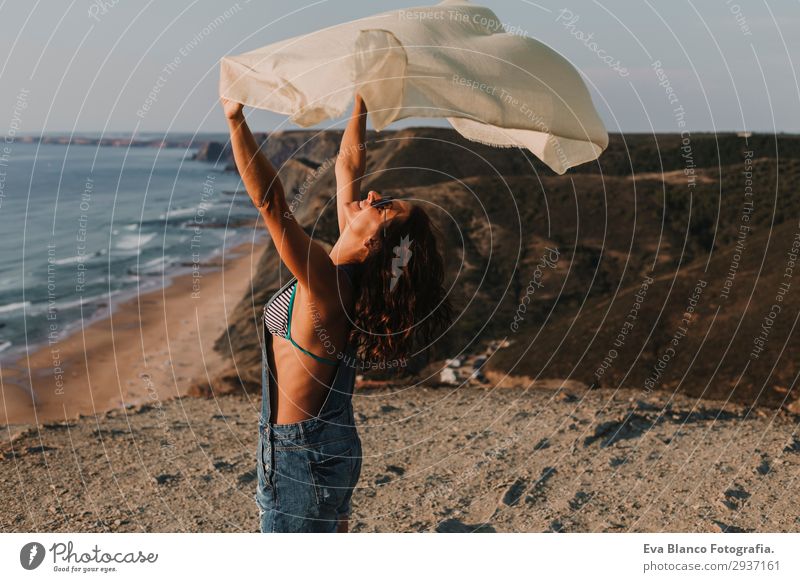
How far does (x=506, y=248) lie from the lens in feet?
73.4

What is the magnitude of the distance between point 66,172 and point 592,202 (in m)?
74.9

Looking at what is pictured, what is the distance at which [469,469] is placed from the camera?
29.5ft

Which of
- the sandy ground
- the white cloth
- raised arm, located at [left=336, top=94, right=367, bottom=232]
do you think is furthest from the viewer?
the sandy ground

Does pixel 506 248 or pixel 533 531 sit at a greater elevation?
pixel 533 531

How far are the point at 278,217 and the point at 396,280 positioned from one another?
721 millimetres

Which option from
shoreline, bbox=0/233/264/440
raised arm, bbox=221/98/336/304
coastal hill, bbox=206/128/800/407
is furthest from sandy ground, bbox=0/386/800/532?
shoreline, bbox=0/233/264/440

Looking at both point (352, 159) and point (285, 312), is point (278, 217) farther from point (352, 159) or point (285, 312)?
point (352, 159)

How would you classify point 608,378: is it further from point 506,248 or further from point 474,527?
point 506,248

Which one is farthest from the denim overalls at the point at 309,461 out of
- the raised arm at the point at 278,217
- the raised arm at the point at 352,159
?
the raised arm at the point at 352,159

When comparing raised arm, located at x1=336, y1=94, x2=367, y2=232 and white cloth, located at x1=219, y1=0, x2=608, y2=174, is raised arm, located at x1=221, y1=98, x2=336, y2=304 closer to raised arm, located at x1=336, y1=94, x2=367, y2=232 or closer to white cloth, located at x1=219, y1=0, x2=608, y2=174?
white cloth, located at x1=219, y1=0, x2=608, y2=174

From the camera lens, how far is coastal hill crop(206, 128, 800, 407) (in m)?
12.5

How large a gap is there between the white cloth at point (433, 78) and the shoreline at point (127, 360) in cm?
1229

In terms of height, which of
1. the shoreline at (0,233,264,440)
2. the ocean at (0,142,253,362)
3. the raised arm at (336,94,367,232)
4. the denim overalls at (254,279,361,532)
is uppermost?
the raised arm at (336,94,367,232)

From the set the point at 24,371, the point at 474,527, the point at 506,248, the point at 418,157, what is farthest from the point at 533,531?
the point at 418,157
